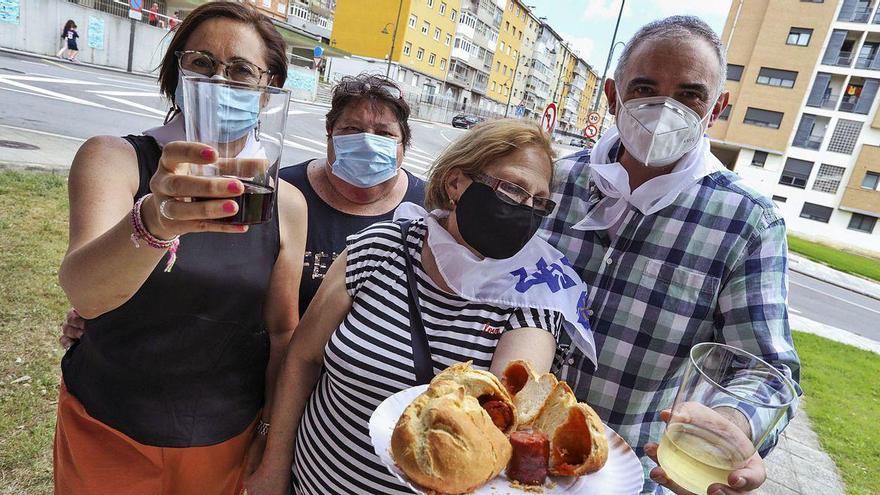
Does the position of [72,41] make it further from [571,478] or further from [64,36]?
[571,478]

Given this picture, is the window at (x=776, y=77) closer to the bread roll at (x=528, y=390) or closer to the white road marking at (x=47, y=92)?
the white road marking at (x=47, y=92)

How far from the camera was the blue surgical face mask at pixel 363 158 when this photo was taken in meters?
2.81

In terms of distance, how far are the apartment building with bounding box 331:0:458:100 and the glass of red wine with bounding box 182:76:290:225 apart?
4960cm

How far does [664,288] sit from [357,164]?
66.3 inches

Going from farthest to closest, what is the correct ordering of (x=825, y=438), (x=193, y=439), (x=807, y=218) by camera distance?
(x=807, y=218) → (x=825, y=438) → (x=193, y=439)

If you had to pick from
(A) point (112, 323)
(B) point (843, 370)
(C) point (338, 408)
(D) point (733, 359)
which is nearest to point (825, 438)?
(B) point (843, 370)

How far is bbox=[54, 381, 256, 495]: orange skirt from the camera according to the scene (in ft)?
6.07

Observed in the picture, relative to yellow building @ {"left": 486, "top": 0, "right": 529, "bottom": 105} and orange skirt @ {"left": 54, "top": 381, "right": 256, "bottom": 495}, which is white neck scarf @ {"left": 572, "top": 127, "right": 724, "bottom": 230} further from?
yellow building @ {"left": 486, "top": 0, "right": 529, "bottom": 105}

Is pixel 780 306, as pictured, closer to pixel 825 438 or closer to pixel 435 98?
pixel 825 438

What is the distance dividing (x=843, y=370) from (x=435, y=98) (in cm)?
4944

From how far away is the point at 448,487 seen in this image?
1161mm

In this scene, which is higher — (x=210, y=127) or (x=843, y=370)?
(x=210, y=127)

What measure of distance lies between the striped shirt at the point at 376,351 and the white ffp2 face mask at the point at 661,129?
0.89 metres

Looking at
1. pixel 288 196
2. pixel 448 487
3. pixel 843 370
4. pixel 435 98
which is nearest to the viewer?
pixel 448 487
